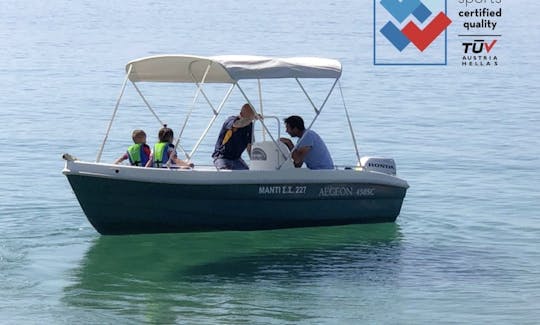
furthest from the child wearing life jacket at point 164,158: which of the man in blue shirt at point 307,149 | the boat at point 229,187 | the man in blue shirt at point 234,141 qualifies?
the man in blue shirt at point 307,149

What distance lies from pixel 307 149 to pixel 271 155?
0.53 m

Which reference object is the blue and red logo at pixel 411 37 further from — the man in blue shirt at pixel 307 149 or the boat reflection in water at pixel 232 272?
the boat reflection in water at pixel 232 272

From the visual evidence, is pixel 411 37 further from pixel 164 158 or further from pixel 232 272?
pixel 232 272

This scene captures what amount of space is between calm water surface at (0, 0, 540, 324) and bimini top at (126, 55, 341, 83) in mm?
2143

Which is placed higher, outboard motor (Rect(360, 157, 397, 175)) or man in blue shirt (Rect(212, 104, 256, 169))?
man in blue shirt (Rect(212, 104, 256, 169))

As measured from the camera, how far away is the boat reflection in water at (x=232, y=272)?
45.8 ft

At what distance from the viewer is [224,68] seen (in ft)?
52.4

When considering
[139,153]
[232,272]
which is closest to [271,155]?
[139,153]

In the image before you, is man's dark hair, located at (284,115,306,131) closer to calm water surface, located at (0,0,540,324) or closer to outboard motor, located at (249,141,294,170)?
outboard motor, located at (249,141,294,170)

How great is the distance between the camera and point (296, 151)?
55.8ft

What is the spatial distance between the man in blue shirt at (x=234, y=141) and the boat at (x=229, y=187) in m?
0.17

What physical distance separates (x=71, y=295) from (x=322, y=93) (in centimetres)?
2415

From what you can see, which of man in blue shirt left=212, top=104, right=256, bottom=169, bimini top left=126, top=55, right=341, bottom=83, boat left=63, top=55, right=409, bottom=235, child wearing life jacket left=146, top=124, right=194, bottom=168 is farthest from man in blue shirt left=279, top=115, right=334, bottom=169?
child wearing life jacket left=146, top=124, right=194, bottom=168

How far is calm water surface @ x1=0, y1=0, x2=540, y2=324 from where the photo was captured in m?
14.2
